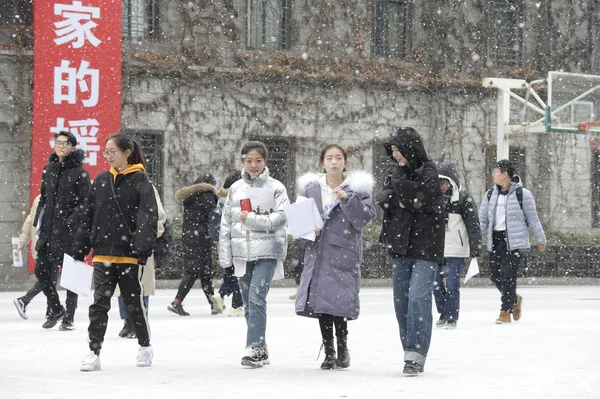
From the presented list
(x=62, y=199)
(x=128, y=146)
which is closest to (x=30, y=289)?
(x=62, y=199)

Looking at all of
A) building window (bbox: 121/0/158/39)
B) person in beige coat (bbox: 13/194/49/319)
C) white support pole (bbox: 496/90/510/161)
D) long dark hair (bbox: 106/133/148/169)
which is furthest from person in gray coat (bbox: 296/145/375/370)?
white support pole (bbox: 496/90/510/161)

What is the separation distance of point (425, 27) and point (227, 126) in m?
5.35

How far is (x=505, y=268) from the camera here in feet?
45.5

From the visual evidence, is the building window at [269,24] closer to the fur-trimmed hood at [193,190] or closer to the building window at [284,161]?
the building window at [284,161]

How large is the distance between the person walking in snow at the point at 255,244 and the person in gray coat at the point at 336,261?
0.33 meters

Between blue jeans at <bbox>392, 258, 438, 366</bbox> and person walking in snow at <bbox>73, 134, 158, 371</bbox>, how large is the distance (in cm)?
185

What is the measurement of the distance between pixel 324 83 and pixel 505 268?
42.1ft

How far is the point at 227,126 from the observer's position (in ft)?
82.5

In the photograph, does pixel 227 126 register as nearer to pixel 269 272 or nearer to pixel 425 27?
pixel 425 27

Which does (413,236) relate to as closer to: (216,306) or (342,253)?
(342,253)

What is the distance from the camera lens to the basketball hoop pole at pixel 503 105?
83.7 feet

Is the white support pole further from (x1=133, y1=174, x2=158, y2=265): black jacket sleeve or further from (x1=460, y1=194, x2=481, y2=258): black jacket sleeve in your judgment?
→ (x1=133, y1=174, x2=158, y2=265): black jacket sleeve

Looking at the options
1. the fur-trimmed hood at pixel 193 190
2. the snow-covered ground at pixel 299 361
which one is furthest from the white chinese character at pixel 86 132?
the fur-trimmed hood at pixel 193 190

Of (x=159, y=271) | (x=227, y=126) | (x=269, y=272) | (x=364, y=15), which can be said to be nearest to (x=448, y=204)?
(x=269, y=272)
